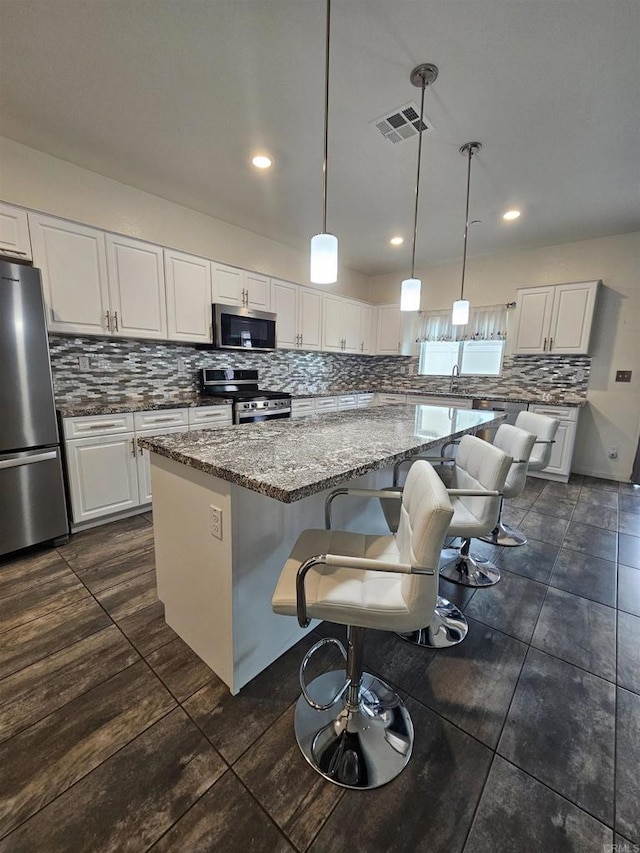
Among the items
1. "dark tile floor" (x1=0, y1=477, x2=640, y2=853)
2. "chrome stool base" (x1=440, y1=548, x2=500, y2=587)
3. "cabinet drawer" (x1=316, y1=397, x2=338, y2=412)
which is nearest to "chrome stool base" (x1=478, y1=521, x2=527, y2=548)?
"chrome stool base" (x1=440, y1=548, x2=500, y2=587)

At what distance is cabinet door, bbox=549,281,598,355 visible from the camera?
3.86 m

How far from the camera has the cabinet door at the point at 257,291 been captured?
3.77 metres

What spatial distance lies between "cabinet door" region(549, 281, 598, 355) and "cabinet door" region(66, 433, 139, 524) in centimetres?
469

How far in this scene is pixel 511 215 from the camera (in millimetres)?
3426

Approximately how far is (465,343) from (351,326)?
1.74m

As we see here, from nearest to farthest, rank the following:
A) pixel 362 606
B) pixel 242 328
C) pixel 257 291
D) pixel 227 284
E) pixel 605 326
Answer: pixel 362 606
pixel 227 284
pixel 242 328
pixel 257 291
pixel 605 326

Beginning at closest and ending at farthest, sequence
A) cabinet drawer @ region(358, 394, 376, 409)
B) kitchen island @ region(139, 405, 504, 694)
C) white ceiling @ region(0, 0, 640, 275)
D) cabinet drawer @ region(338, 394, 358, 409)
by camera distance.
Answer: kitchen island @ region(139, 405, 504, 694) → white ceiling @ region(0, 0, 640, 275) → cabinet drawer @ region(338, 394, 358, 409) → cabinet drawer @ region(358, 394, 376, 409)

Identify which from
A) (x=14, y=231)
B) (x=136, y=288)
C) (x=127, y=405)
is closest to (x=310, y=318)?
(x=136, y=288)

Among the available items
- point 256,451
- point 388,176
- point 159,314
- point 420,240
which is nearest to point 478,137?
point 388,176

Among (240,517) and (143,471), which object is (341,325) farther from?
(240,517)

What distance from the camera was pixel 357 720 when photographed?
1228 millimetres

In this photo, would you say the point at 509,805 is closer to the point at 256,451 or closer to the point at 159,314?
the point at 256,451

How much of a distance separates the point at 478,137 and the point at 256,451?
8.46 feet

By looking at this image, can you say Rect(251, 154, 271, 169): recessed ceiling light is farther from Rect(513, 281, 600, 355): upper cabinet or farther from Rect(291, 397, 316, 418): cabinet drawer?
Rect(513, 281, 600, 355): upper cabinet
